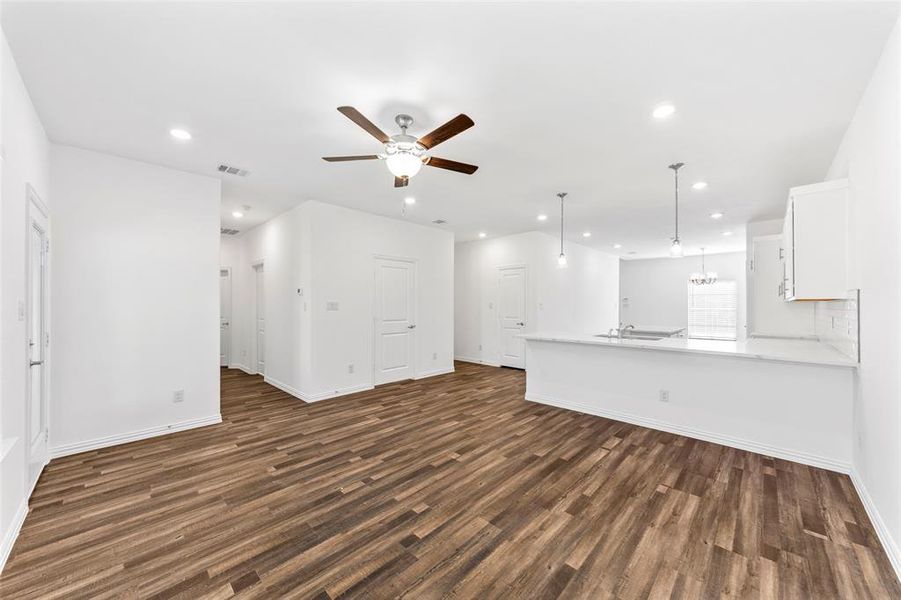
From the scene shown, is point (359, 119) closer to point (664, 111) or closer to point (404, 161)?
point (404, 161)

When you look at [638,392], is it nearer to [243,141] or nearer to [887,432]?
[887,432]

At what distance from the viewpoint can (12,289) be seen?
2162 mm

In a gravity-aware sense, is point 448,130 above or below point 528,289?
above

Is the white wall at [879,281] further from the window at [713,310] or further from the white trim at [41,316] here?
the window at [713,310]

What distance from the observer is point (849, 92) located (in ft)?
7.93

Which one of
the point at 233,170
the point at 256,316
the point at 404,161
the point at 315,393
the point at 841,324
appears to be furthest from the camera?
the point at 256,316

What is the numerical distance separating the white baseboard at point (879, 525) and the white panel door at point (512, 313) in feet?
15.9

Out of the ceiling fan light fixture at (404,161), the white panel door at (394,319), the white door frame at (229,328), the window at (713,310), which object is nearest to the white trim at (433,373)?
the white panel door at (394,319)

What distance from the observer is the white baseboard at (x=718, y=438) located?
120 inches

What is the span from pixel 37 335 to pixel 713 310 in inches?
510

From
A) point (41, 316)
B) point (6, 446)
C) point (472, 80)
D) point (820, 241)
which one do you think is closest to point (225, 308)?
point (41, 316)

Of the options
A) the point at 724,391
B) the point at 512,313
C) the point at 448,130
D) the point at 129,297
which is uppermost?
the point at 448,130

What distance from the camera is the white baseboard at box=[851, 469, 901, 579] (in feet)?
6.24

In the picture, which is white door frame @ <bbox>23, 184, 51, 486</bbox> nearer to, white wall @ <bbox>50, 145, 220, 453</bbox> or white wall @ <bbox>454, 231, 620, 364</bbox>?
white wall @ <bbox>50, 145, 220, 453</bbox>
